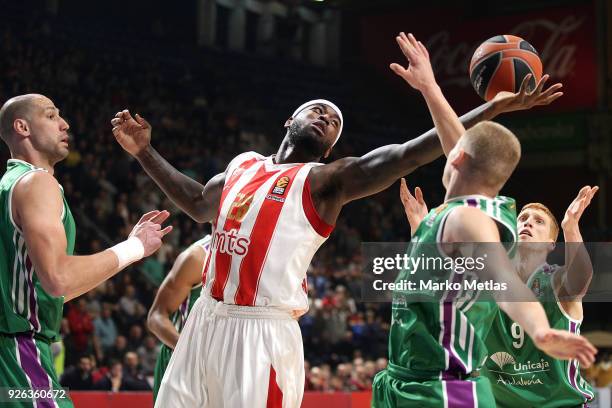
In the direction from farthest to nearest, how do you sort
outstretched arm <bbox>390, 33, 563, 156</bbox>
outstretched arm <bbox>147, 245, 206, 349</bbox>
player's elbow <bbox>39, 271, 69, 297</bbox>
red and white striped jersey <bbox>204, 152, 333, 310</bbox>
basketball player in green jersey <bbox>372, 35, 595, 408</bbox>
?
outstretched arm <bbox>147, 245, 206, 349</bbox>, red and white striped jersey <bbox>204, 152, 333, 310</bbox>, outstretched arm <bbox>390, 33, 563, 156</bbox>, player's elbow <bbox>39, 271, 69, 297</bbox>, basketball player in green jersey <bbox>372, 35, 595, 408</bbox>

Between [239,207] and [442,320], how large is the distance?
1.27m

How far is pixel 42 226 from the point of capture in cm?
368

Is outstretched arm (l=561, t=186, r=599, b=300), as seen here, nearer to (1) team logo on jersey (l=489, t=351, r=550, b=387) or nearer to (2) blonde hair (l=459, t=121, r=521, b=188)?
(1) team logo on jersey (l=489, t=351, r=550, b=387)

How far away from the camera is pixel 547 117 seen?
18828 millimetres

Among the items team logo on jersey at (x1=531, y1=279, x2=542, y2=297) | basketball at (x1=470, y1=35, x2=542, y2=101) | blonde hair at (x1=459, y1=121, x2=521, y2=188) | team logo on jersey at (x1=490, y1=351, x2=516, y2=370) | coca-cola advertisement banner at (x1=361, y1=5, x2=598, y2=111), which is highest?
coca-cola advertisement banner at (x1=361, y1=5, x2=598, y2=111)

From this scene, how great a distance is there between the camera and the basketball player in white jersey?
408cm

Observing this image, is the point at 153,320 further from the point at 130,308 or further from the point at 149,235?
the point at 130,308

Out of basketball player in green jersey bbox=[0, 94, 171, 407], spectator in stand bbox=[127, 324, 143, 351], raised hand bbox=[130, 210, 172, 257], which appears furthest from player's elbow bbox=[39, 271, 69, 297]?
spectator in stand bbox=[127, 324, 143, 351]

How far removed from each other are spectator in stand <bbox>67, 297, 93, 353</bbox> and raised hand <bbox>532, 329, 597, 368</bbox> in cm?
826

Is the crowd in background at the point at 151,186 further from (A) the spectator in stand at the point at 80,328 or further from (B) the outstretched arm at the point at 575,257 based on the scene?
(B) the outstretched arm at the point at 575,257

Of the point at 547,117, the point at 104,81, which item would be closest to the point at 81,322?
the point at 104,81

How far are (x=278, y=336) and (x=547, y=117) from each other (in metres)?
15.7

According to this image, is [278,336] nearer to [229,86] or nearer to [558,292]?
[558,292]

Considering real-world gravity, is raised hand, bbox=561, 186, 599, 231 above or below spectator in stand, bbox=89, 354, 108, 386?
above
